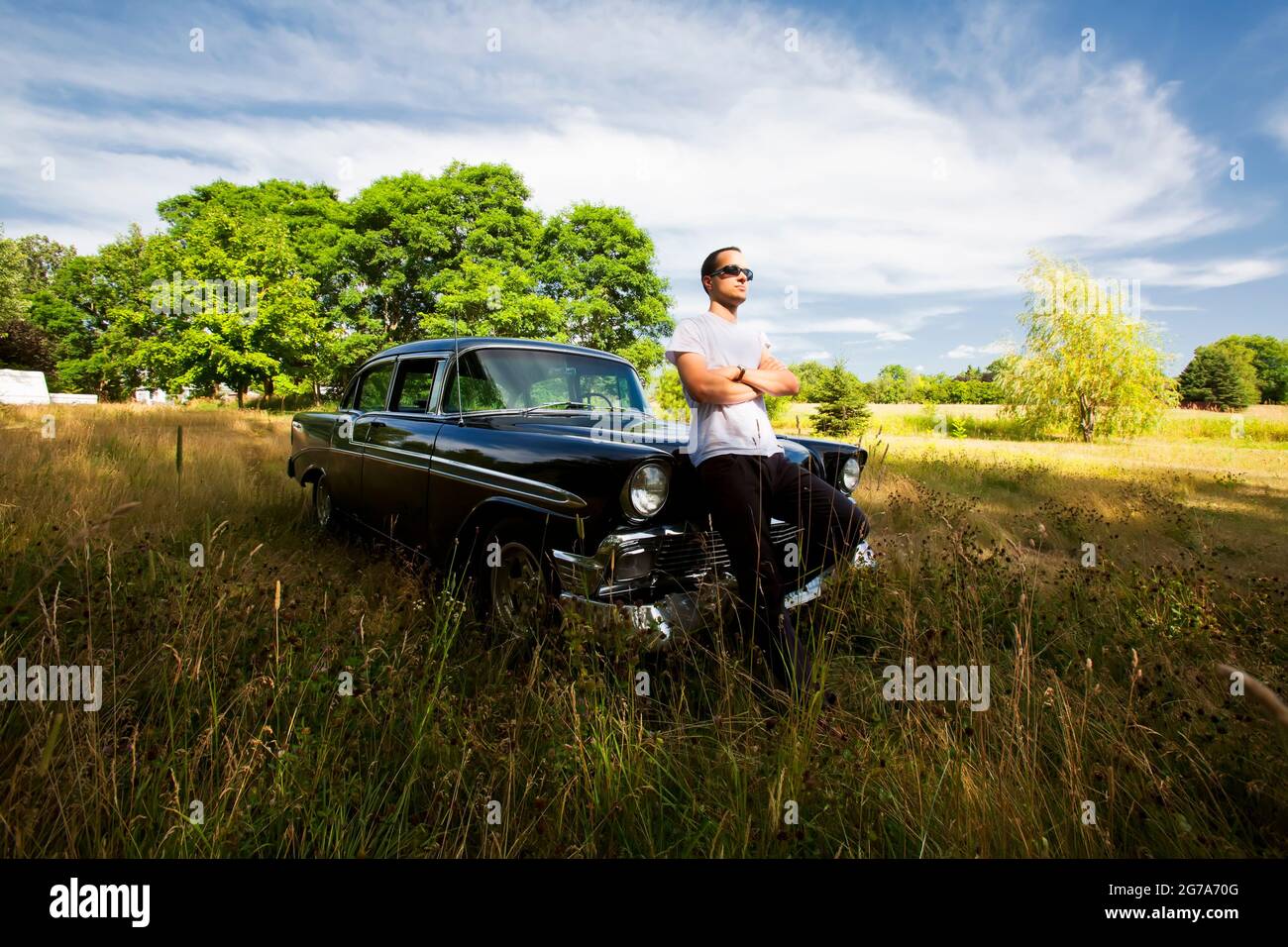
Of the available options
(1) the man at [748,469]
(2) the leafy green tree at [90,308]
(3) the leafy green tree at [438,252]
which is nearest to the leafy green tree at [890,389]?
(3) the leafy green tree at [438,252]

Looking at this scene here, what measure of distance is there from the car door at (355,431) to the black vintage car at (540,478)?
20 mm

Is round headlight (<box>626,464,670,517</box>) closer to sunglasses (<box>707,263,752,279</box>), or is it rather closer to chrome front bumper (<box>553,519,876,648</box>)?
chrome front bumper (<box>553,519,876,648</box>)

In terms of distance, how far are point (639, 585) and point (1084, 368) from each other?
25.0 m

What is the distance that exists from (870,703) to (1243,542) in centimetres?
593

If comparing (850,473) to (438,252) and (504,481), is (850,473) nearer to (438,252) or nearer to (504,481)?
(504,481)

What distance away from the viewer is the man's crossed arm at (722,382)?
2746mm

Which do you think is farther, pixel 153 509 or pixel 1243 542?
pixel 1243 542

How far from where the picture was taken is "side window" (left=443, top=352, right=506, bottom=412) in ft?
13.0

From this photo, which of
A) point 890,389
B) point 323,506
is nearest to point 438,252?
point 323,506

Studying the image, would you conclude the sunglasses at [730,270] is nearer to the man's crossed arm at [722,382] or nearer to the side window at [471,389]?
the man's crossed arm at [722,382]

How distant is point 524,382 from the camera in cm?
404

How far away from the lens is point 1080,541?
598 centimetres
